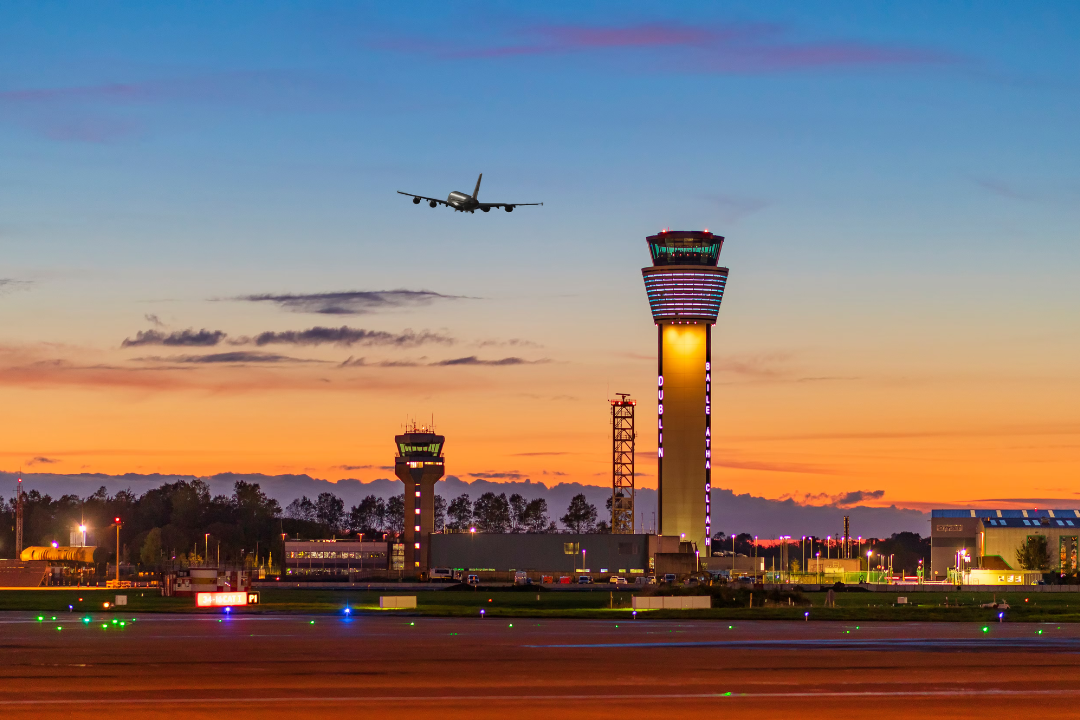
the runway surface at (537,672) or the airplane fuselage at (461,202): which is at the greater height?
the airplane fuselage at (461,202)

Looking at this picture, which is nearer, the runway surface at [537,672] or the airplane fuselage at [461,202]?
the runway surface at [537,672]

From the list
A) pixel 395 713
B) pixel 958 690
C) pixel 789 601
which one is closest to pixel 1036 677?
pixel 958 690

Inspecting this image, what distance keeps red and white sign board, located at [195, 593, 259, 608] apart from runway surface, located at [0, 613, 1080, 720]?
85.7 ft

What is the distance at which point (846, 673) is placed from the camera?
118ft

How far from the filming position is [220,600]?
84688 mm

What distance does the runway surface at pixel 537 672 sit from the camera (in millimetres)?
28719

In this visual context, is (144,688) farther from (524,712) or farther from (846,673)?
(846,673)

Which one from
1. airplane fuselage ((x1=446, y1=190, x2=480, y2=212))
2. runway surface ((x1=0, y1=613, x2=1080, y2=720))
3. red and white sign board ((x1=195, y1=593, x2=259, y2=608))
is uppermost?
airplane fuselage ((x1=446, y1=190, x2=480, y2=212))

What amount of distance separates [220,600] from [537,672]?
53304 mm

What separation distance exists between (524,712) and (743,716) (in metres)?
4.70

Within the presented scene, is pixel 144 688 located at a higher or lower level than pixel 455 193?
Result: lower

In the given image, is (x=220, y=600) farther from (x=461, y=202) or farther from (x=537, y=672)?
(x=537, y=672)

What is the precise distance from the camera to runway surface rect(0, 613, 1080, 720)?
2872 cm

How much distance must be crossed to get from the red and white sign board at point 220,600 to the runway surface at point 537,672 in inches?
1028
